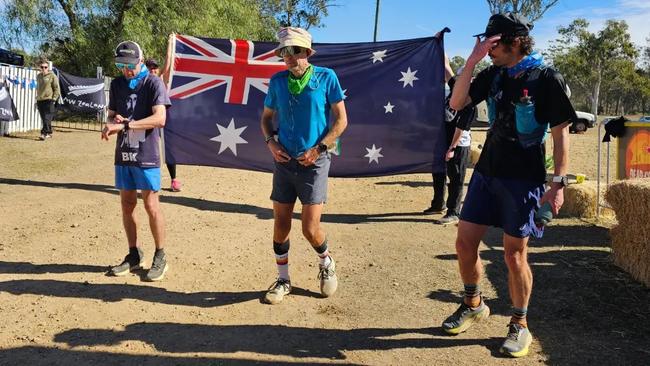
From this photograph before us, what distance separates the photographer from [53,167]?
432 inches

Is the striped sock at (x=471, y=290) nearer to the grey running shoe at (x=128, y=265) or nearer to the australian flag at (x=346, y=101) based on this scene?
the grey running shoe at (x=128, y=265)

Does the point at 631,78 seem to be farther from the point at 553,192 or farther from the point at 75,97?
the point at 553,192

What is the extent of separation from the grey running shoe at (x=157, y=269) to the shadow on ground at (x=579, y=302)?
2361mm

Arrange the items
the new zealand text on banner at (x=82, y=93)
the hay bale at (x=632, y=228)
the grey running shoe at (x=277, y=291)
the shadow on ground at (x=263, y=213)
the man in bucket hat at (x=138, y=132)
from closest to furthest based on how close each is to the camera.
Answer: the grey running shoe at (x=277, y=291), the man in bucket hat at (x=138, y=132), the hay bale at (x=632, y=228), the shadow on ground at (x=263, y=213), the new zealand text on banner at (x=82, y=93)

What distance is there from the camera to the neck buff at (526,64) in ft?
11.5

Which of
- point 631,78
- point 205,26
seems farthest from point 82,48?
point 631,78

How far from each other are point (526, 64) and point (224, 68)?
5288mm

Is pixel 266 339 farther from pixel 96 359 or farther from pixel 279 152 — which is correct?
pixel 279 152

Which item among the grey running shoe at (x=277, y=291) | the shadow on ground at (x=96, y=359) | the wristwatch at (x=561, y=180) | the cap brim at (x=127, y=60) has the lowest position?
the shadow on ground at (x=96, y=359)

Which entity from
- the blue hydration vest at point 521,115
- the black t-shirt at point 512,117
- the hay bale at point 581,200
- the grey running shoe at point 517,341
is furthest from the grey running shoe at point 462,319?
the hay bale at point 581,200

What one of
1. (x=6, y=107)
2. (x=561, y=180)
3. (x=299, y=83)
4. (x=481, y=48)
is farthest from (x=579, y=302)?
(x=6, y=107)

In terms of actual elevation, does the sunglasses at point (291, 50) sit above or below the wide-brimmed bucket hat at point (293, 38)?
below

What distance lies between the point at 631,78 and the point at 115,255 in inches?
2299

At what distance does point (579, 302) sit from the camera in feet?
15.0
